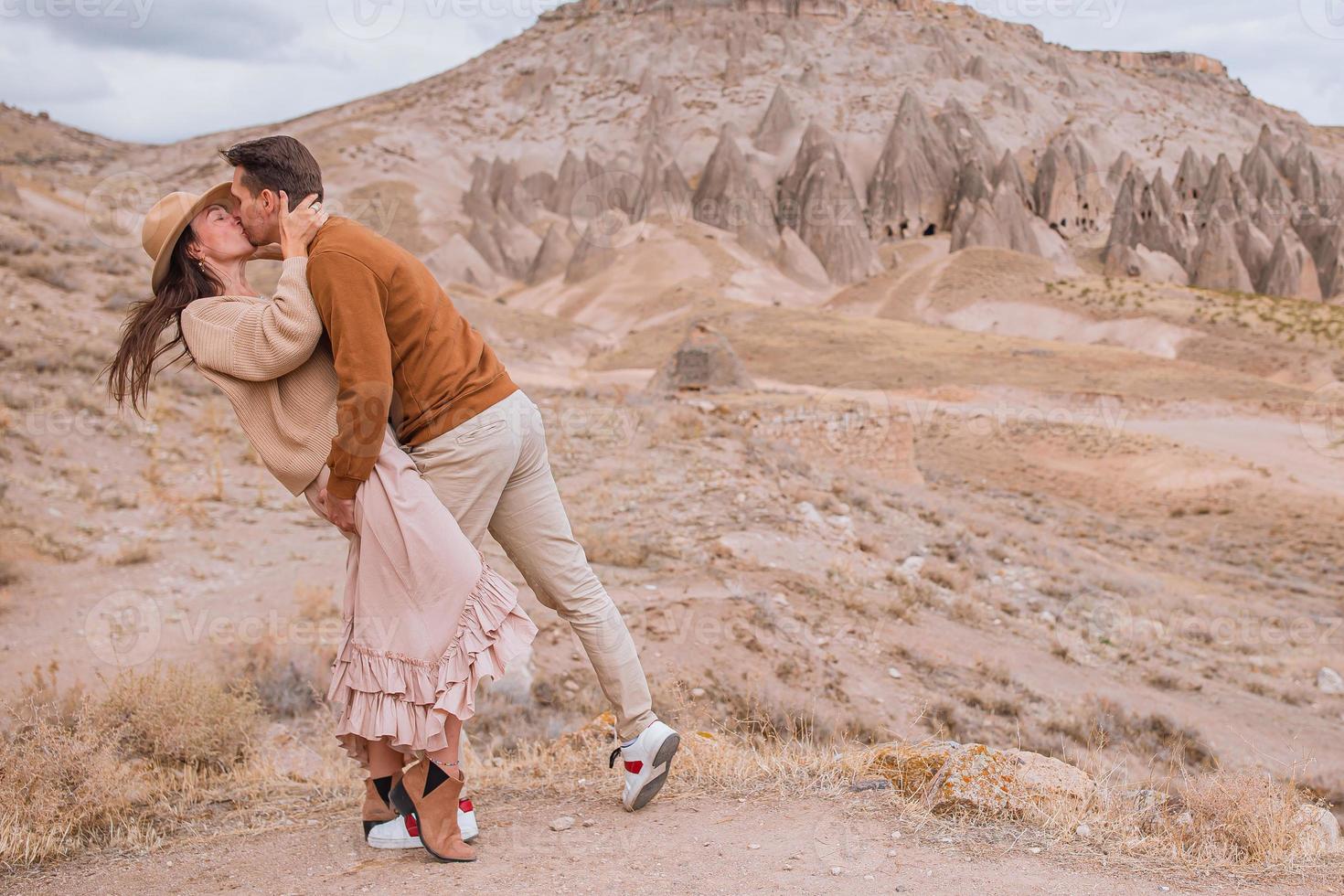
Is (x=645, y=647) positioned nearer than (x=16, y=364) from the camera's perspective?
Yes

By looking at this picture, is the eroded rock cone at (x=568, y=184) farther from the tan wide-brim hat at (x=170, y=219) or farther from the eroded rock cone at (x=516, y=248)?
the tan wide-brim hat at (x=170, y=219)

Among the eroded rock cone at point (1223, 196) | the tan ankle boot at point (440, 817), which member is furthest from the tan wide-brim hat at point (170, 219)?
the eroded rock cone at point (1223, 196)

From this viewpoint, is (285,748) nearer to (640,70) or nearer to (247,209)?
(247,209)

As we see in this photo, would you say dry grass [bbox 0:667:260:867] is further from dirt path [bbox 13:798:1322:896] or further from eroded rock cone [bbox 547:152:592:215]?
eroded rock cone [bbox 547:152:592:215]

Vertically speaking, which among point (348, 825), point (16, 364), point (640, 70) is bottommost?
point (348, 825)

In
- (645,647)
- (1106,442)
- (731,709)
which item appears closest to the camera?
(731,709)

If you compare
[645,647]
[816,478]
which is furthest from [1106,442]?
[645,647]

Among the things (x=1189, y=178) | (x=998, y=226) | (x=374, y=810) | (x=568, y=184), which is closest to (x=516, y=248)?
(x=568, y=184)

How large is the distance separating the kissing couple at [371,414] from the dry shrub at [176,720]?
4.44 ft

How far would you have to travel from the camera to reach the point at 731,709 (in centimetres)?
543

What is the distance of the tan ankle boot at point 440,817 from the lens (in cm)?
265

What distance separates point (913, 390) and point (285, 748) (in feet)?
72.4

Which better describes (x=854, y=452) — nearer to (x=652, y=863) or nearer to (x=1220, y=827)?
(x=1220, y=827)

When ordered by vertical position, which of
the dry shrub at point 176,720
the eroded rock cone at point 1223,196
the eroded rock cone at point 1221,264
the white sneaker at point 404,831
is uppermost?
the eroded rock cone at point 1223,196
